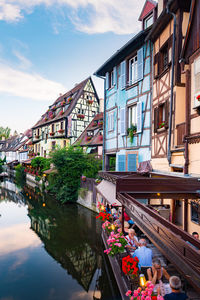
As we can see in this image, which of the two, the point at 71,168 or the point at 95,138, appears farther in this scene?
the point at 95,138

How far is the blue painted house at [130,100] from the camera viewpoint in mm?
11227

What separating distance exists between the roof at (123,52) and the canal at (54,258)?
33.9ft

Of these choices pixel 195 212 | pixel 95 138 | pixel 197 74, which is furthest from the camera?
pixel 95 138

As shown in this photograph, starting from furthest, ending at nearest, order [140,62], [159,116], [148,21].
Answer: [148,21] < [140,62] < [159,116]

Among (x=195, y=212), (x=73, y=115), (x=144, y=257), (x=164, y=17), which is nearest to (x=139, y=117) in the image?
(x=164, y=17)

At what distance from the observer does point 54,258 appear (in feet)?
30.8

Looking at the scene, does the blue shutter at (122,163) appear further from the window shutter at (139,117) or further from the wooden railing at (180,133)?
the wooden railing at (180,133)

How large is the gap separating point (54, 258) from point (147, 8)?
14.1 meters

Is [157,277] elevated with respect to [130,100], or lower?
lower

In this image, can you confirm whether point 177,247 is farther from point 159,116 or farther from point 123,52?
point 123,52

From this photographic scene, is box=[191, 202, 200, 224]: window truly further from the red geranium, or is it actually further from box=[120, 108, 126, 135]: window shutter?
box=[120, 108, 126, 135]: window shutter

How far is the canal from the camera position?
7.04 m

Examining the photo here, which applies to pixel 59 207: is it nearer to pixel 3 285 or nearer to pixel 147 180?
pixel 3 285

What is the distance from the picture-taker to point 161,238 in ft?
9.53
